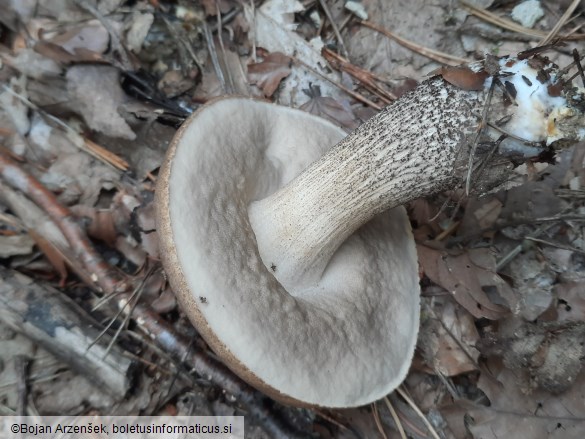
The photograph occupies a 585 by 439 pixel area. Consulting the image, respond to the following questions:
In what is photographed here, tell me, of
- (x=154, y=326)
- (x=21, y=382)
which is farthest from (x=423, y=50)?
(x=21, y=382)

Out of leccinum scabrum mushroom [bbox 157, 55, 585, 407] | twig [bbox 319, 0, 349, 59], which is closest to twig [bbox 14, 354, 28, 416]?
leccinum scabrum mushroom [bbox 157, 55, 585, 407]

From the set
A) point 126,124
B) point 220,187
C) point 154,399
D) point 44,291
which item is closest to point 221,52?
point 126,124

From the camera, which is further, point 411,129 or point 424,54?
point 424,54

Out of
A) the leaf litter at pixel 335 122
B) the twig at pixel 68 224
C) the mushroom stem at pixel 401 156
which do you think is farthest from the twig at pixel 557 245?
the twig at pixel 68 224

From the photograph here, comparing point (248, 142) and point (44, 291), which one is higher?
point (248, 142)

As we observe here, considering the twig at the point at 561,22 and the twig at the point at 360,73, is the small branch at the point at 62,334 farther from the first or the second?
the twig at the point at 561,22

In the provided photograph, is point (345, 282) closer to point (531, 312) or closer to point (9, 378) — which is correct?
point (531, 312)

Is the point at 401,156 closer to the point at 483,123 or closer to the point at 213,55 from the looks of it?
the point at 483,123
